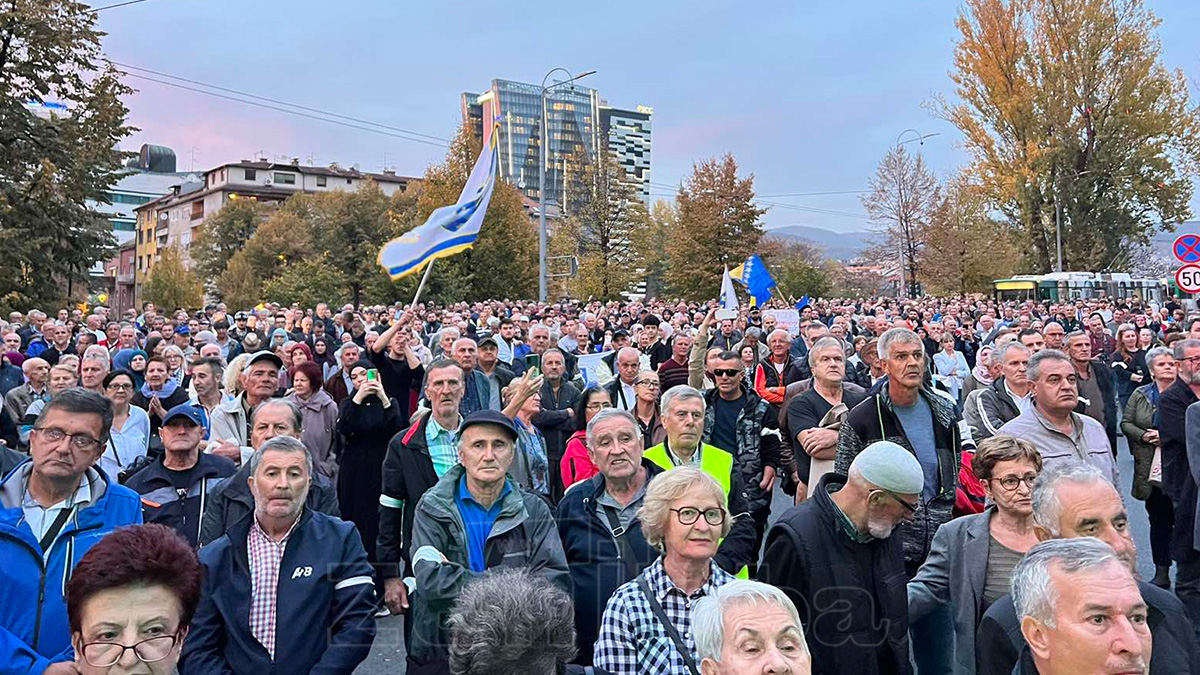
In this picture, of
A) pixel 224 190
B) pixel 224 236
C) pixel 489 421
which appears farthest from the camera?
pixel 224 190

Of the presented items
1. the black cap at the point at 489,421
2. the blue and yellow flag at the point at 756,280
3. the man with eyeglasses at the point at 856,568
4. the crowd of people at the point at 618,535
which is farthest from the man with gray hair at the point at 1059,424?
the blue and yellow flag at the point at 756,280

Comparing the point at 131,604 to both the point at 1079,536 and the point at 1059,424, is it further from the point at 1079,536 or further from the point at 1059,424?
the point at 1059,424

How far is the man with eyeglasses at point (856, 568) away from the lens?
3354 millimetres

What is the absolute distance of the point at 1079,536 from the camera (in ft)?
10.4

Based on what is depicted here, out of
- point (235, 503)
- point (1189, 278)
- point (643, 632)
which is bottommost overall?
point (643, 632)

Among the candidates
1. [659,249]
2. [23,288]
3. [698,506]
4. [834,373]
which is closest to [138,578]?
[698,506]

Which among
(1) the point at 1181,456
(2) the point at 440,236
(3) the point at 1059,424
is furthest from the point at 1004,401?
(2) the point at 440,236

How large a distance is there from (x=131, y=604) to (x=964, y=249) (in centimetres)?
4446

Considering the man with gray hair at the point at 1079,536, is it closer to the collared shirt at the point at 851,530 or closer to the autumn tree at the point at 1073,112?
the collared shirt at the point at 851,530

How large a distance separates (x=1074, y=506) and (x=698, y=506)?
1.29m

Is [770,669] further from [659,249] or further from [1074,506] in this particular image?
[659,249]

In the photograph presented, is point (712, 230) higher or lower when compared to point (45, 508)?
higher

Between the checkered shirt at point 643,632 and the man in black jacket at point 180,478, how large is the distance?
7.34ft

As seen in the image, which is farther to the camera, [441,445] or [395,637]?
[395,637]
